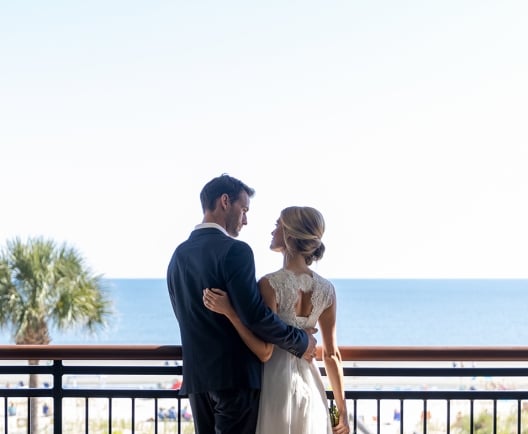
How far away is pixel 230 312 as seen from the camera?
9.42ft

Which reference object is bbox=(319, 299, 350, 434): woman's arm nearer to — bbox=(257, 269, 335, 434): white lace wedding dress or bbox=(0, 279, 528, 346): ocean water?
bbox=(257, 269, 335, 434): white lace wedding dress

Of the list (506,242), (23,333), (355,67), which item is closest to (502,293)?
(506,242)

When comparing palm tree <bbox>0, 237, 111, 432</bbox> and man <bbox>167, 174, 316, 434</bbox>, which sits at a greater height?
palm tree <bbox>0, 237, 111, 432</bbox>

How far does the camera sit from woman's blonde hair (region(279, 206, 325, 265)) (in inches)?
120

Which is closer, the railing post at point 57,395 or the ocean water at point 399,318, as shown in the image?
the railing post at point 57,395

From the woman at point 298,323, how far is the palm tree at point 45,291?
10674mm

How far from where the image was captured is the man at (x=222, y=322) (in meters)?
2.87

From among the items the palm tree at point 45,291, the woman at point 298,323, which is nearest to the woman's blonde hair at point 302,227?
the woman at point 298,323

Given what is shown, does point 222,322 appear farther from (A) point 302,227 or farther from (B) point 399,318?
(B) point 399,318

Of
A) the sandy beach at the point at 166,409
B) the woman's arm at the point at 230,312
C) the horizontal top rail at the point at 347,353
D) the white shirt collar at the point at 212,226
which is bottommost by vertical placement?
the sandy beach at the point at 166,409

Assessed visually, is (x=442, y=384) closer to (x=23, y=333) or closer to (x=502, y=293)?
(x=23, y=333)

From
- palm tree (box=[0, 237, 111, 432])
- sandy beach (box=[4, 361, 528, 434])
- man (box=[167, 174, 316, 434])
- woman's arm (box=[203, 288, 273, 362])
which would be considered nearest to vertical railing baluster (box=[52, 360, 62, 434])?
sandy beach (box=[4, 361, 528, 434])

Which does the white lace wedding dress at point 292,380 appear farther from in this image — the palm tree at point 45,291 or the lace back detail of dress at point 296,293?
the palm tree at point 45,291

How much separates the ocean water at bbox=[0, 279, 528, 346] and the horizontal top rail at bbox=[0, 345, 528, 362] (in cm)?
4128
